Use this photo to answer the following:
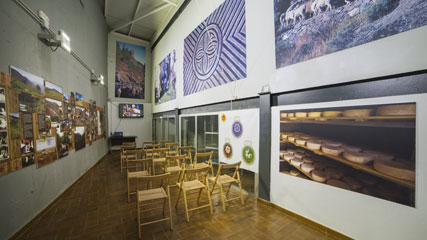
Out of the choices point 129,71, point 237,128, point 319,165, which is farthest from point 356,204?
point 129,71

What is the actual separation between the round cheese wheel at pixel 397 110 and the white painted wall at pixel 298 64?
13.9 inches

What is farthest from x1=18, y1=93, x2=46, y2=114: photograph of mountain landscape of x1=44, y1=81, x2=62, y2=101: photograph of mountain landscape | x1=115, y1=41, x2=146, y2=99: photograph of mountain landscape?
x1=115, y1=41, x2=146, y2=99: photograph of mountain landscape

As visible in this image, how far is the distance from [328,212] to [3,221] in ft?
13.1

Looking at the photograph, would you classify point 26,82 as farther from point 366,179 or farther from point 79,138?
point 366,179

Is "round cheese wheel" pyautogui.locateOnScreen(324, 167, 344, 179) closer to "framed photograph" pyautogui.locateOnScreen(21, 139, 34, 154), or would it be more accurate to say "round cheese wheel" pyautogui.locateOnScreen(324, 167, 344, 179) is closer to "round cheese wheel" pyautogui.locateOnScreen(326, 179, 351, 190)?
"round cheese wheel" pyautogui.locateOnScreen(326, 179, 351, 190)

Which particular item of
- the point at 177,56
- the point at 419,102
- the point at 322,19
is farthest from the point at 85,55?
the point at 419,102

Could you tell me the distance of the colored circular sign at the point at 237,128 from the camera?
11.1 ft

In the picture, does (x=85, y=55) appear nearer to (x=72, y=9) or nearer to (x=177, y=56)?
(x=72, y=9)

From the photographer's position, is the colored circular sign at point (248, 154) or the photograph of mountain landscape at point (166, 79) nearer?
the colored circular sign at point (248, 154)

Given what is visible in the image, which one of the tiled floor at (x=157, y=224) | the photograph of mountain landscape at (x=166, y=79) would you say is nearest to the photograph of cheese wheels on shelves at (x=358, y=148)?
the tiled floor at (x=157, y=224)

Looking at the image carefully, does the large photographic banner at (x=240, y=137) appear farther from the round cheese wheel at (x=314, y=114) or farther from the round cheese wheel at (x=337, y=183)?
the round cheese wheel at (x=337, y=183)

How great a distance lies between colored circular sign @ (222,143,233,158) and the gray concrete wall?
10.7ft

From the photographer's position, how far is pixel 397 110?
5.38 feet

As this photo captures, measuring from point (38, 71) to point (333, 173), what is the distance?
4.68 meters
